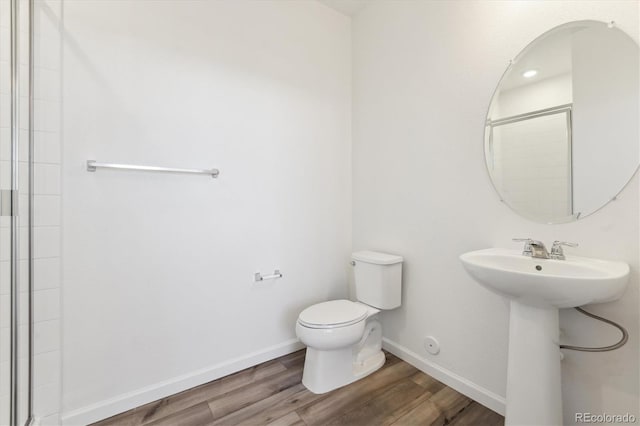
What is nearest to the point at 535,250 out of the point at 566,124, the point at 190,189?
the point at 566,124

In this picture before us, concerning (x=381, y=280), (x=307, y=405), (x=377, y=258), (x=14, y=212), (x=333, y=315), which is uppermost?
(x=14, y=212)

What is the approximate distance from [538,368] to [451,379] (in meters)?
0.65

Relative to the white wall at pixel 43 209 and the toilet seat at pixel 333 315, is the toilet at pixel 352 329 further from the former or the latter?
the white wall at pixel 43 209

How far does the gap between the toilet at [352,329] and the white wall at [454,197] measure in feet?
0.50

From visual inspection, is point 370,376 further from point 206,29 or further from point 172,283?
point 206,29

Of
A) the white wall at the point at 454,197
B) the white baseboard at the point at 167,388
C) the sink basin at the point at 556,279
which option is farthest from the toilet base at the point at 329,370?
the sink basin at the point at 556,279

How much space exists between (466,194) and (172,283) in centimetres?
170

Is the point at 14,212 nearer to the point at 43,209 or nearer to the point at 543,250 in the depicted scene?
the point at 43,209

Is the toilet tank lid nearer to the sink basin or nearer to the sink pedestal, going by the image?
the sink basin

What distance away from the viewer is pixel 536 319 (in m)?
1.12

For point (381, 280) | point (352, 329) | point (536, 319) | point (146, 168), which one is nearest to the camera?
point (536, 319)

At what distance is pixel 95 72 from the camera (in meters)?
1.40

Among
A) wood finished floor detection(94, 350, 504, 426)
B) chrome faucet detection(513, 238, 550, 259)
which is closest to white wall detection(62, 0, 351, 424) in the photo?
wood finished floor detection(94, 350, 504, 426)

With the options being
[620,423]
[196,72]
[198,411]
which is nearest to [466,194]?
[620,423]
